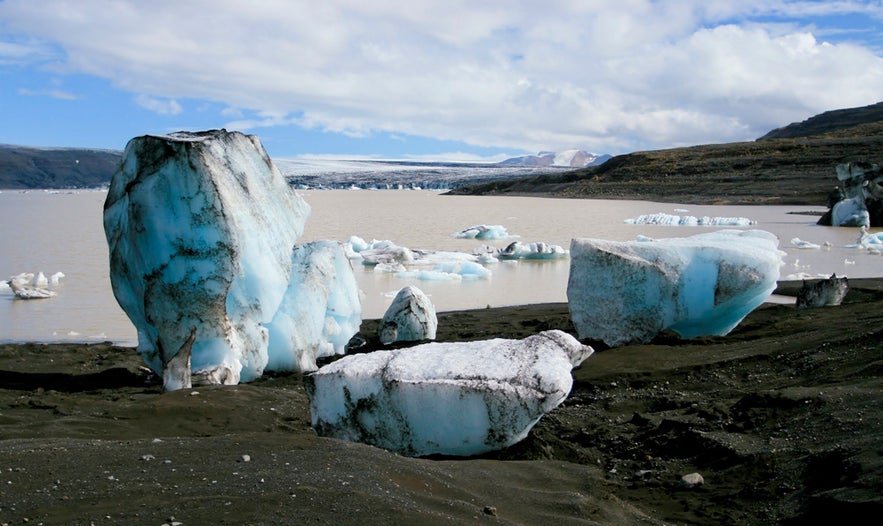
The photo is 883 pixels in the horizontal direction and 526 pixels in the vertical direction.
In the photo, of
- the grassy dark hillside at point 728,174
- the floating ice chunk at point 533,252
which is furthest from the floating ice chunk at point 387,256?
the grassy dark hillside at point 728,174

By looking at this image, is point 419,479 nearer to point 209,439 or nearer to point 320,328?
point 209,439

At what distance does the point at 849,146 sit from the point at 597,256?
4797 centimetres

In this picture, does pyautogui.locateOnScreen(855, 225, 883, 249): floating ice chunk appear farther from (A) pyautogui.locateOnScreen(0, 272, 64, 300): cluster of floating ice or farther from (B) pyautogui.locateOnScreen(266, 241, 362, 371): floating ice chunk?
(A) pyautogui.locateOnScreen(0, 272, 64, 300): cluster of floating ice

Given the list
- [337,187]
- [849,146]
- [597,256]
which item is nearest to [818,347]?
[597,256]

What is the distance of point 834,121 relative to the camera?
81125 mm

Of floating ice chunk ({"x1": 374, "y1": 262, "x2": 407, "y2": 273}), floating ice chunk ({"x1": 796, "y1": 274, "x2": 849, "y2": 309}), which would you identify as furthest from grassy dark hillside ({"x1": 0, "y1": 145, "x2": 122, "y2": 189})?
floating ice chunk ({"x1": 796, "y1": 274, "x2": 849, "y2": 309})

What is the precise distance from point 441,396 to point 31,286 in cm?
1033

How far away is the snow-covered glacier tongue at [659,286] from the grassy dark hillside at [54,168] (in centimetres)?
10373

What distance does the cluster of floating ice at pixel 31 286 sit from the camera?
1188cm

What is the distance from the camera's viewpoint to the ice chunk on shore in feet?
21.8

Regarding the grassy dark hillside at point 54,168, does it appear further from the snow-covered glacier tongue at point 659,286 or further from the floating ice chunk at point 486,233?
the snow-covered glacier tongue at point 659,286

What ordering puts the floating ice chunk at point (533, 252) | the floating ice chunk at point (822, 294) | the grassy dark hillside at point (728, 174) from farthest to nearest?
the grassy dark hillside at point (728, 174), the floating ice chunk at point (533, 252), the floating ice chunk at point (822, 294)

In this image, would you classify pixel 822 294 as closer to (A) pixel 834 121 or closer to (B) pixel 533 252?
(B) pixel 533 252

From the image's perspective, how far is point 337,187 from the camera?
344ft
